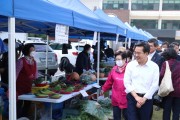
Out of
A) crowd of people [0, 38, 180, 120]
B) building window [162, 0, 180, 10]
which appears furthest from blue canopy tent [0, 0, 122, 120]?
building window [162, 0, 180, 10]

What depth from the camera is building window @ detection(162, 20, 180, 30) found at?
171ft

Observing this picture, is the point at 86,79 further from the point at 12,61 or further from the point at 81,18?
the point at 12,61

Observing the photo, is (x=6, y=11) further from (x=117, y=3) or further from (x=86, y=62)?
(x=117, y=3)

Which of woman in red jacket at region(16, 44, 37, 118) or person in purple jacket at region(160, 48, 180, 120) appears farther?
woman in red jacket at region(16, 44, 37, 118)

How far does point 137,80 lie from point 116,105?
925 mm

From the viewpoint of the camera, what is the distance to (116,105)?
502 centimetres

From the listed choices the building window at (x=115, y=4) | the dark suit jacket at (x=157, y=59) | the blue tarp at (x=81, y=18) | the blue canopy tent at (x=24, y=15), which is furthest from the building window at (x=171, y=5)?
the blue canopy tent at (x=24, y=15)

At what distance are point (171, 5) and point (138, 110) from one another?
5131 cm

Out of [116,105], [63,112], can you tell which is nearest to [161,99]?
[116,105]

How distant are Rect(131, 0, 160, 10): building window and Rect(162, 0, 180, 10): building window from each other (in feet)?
4.63

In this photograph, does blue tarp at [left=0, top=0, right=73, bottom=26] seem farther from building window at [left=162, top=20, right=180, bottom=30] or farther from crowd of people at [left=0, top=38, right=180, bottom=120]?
building window at [left=162, top=20, right=180, bottom=30]

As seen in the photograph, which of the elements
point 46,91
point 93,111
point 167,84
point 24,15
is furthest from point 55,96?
point 167,84

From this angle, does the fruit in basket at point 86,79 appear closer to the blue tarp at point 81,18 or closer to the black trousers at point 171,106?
the blue tarp at point 81,18

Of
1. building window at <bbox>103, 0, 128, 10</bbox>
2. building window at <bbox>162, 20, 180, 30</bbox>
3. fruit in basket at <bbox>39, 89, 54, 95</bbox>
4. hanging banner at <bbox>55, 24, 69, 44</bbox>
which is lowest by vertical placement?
fruit in basket at <bbox>39, 89, 54, 95</bbox>
